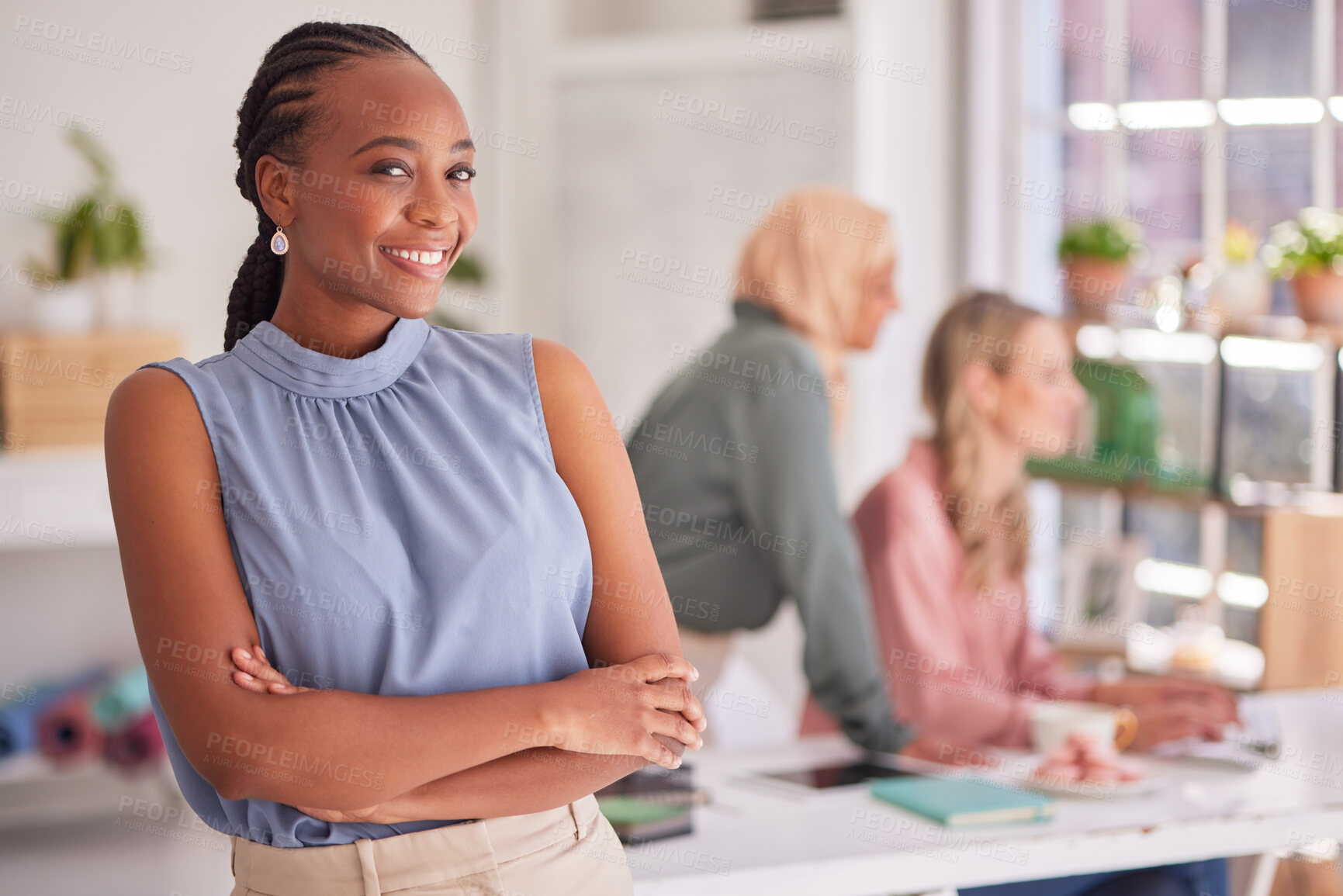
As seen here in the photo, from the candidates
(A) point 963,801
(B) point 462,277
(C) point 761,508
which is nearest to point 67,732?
(B) point 462,277

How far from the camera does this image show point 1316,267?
2.74 meters

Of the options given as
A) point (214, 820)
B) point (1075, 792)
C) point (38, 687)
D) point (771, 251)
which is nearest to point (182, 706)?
point (214, 820)

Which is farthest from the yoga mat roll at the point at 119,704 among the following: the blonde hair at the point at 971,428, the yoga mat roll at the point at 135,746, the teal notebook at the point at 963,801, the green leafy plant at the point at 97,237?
the teal notebook at the point at 963,801

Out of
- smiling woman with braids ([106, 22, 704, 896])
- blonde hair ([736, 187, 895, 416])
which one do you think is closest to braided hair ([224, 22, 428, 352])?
smiling woman with braids ([106, 22, 704, 896])

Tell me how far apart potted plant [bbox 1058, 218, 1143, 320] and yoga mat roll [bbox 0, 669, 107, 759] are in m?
3.15

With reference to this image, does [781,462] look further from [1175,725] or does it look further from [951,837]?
[1175,725]

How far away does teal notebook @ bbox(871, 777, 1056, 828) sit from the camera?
5.24 ft

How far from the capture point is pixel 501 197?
439cm

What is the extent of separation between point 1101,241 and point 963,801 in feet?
7.26

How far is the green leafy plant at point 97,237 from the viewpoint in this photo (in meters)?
3.54

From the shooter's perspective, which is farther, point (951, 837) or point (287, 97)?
point (951, 837)

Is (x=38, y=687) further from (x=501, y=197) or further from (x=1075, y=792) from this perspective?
(x=1075, y=792)

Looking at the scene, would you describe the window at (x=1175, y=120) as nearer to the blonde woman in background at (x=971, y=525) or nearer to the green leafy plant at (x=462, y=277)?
the blonde woman in background at (x=971, y=525)

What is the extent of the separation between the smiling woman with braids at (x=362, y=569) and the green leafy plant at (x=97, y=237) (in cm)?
278
